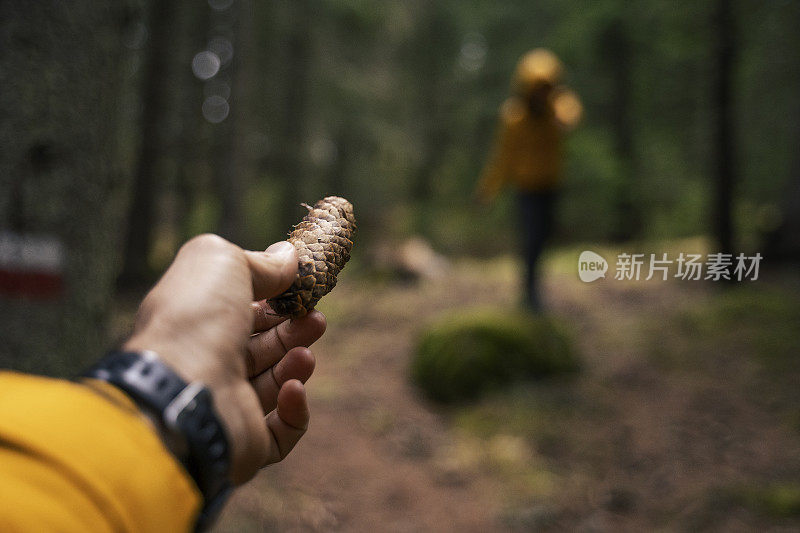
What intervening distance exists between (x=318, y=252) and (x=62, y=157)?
4.72 feet

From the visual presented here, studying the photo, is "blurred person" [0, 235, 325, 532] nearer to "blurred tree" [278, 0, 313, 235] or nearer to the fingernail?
the fingernail

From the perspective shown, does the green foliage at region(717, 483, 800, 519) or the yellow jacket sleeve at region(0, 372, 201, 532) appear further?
the green foliage at region(717, 483, 800, 519)

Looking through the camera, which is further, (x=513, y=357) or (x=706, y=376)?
(x=513, y=357)

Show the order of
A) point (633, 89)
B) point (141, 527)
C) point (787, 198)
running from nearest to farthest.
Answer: point (141, 527)
point (787, 198)
point (633, 89)

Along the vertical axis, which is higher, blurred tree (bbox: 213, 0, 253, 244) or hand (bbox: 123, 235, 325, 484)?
blurred tree (bbox: 213, 0, 253, 244)

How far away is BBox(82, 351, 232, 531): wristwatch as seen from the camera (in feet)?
2.69

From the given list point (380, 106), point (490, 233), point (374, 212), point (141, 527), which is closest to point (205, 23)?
point (380, 106)

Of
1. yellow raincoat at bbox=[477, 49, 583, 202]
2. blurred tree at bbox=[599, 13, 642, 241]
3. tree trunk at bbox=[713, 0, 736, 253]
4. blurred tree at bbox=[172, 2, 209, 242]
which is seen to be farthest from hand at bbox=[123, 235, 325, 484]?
blurred tree at bbox=[172, 2, 209, 242]

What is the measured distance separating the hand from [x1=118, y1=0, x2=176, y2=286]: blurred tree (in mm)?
9411

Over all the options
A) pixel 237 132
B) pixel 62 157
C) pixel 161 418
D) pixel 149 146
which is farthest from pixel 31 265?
pixel 149 146

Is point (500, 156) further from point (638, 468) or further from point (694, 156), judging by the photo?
point (694, 156)

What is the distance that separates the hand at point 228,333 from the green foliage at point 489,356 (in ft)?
14.2

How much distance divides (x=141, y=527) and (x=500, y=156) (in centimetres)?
582

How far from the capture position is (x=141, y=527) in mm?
711
